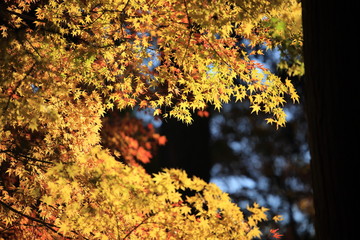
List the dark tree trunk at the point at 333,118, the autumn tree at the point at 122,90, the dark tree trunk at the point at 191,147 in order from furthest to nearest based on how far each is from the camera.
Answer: the dark tree trunk at the point at 191,147
the autumn tree at the point at 122,90
the dark tree trunk at the point at 333,118

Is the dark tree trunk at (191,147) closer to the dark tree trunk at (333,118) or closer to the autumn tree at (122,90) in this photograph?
the autumn tree at (122,90)

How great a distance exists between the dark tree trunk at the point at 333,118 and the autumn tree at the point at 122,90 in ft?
4.48

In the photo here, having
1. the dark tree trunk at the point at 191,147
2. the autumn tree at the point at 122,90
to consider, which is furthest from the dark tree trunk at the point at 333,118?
the dark tree trunk at the point at 191,147

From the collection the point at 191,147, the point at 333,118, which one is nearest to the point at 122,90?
the point at 333,118

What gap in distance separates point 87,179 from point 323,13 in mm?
2659

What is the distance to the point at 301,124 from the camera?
44.7 ft

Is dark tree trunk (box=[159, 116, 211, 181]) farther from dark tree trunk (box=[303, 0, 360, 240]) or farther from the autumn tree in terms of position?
dark tree trunk (box=[303, 0, 360, 240])

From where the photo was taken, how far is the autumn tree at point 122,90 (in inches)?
149

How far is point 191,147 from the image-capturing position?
→ 948 cm

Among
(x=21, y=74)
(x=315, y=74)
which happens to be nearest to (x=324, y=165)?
(x=315, y=74)

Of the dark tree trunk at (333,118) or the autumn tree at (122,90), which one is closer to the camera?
the dark tree trunk at (333,118)

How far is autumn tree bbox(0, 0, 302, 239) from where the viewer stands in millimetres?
3773

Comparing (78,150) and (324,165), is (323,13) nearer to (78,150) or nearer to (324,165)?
(324,165)

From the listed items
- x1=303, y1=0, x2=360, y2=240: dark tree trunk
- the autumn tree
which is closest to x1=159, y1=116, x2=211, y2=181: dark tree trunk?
the autumn tree
